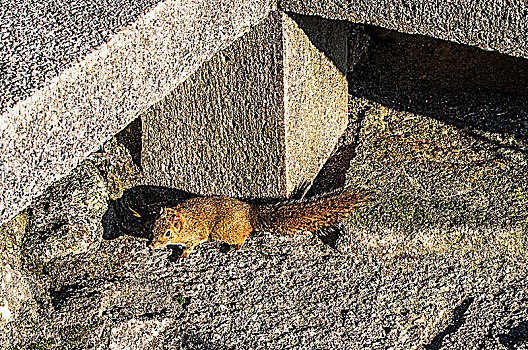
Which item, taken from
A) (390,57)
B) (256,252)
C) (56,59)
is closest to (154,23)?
(56,59)

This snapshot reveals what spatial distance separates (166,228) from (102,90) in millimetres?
773

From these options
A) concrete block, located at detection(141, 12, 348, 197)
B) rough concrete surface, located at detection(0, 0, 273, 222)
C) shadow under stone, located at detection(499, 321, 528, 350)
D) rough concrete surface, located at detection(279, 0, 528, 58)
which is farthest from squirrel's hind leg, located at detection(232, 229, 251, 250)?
shadow under stone, located at detection(499, 321, 528, 350)

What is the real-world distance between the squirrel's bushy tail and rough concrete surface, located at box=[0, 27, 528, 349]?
49mm

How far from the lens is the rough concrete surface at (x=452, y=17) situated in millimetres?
2092

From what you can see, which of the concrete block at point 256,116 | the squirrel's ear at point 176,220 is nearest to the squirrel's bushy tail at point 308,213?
the concrete block at point 256,116

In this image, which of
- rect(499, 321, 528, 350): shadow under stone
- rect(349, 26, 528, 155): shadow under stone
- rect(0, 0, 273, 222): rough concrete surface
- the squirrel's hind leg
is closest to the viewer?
rect(0, 0, 273, 222): rough concrete surface

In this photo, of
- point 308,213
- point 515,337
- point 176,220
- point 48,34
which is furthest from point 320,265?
point 48,34

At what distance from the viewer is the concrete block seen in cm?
246

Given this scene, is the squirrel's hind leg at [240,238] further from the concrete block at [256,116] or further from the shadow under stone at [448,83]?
the shadow under stone at [448,83]

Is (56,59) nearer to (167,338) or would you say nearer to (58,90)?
(58,90)

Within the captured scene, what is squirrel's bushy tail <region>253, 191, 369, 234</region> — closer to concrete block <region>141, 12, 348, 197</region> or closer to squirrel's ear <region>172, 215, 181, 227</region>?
concrete block <region>141, 12, 348, 197</region>

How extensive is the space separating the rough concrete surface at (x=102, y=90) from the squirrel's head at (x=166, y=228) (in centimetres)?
58

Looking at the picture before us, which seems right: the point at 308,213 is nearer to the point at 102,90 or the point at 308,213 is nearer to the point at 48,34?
the point at 102,90

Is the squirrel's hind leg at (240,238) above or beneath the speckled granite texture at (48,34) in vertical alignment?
beneath
